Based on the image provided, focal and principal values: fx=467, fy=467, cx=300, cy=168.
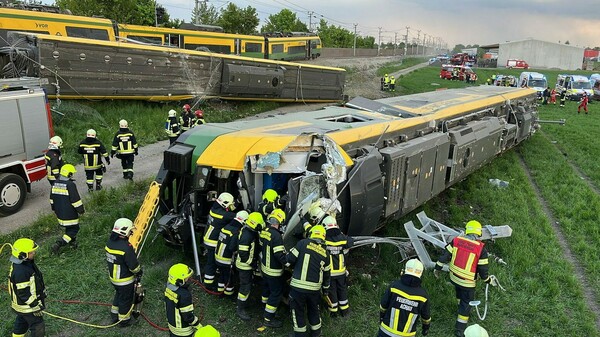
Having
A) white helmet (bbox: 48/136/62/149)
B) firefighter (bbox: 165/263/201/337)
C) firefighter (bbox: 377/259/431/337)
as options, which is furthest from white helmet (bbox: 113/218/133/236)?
white helmet (bbox: 48/136/62/149)

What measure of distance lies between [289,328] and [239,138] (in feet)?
8.62

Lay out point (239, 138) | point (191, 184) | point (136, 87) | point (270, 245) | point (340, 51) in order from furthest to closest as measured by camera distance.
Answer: point (340, 51)
point (136, 87)
point (191, 184)
point (239, 138)
point (270, 245)

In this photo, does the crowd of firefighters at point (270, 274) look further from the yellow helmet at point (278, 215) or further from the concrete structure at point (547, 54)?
the concrete structure at point (547, 54)

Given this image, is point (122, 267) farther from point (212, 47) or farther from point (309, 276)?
point (212, 47)

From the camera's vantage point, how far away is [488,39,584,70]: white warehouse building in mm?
72562

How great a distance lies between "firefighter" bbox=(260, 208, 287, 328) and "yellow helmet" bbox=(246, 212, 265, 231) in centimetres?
13

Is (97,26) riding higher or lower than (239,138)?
higher

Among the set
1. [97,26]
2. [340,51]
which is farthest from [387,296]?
[340,51]

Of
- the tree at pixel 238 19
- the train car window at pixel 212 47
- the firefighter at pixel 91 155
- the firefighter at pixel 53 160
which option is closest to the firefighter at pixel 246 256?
the firefighter at pixel 53 160

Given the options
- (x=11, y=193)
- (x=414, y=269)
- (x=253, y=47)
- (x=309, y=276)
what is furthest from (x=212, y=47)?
(x=414, y=269)

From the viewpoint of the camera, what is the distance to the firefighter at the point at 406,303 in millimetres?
4816

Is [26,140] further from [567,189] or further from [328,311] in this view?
[567,189]

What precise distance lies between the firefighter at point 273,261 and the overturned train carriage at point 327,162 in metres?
0.37

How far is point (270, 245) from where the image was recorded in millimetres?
5668
